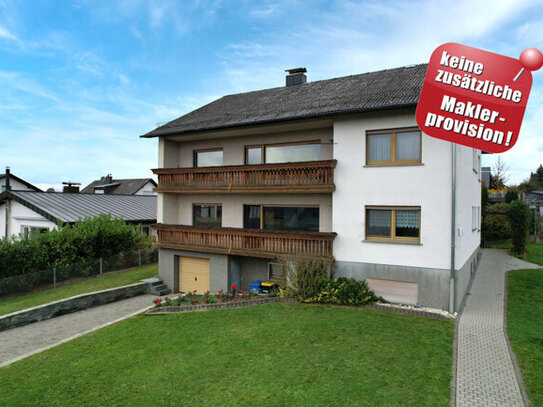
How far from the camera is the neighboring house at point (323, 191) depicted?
11609 millimetres

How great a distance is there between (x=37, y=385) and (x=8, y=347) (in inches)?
166

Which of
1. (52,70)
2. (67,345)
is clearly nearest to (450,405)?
(67,345)

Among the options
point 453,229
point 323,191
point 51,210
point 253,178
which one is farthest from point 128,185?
point 453,229

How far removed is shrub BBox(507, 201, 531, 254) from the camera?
68.9 ft

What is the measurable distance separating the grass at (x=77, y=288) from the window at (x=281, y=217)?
24.3 ft

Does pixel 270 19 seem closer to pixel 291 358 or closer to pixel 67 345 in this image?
pixel 291 358

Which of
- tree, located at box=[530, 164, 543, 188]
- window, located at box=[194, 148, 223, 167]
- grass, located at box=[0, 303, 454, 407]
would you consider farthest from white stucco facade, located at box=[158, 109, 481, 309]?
tree, located at box=[530, 164, 543, 188]

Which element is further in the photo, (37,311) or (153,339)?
(37,311)

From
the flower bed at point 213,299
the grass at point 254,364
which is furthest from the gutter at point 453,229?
the flower bed at point 213,299

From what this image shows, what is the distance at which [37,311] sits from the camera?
42.7 ft

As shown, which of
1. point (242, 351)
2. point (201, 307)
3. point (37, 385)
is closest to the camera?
point (37, 385)

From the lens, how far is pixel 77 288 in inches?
662

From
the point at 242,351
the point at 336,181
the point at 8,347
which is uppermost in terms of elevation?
the point at 336,181

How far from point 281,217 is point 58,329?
9.91 m
